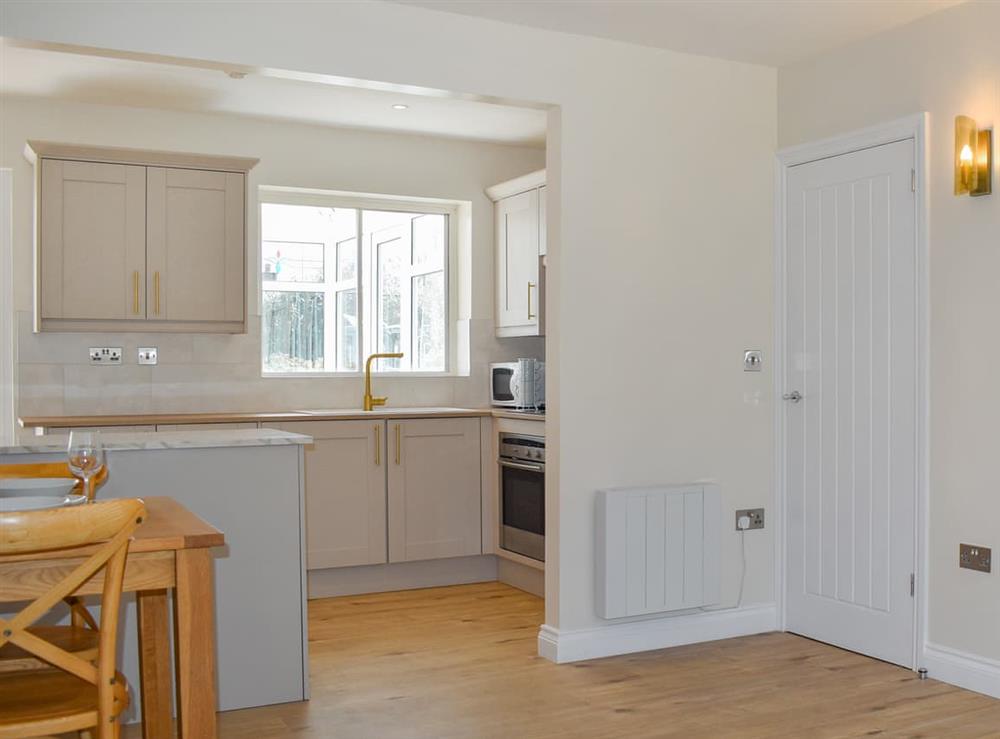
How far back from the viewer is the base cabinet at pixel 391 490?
5.17 meters

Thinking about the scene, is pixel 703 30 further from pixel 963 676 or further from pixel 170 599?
pixel 170 599

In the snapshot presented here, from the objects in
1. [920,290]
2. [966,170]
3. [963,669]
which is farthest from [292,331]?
[963,669]

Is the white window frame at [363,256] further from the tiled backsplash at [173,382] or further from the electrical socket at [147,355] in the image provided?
the electrical socket at [147,355]

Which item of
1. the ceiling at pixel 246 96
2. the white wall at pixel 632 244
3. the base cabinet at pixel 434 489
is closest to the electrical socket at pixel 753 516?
Result: the white wall at pixel 632 244

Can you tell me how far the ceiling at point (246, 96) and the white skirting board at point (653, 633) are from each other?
2.37 m

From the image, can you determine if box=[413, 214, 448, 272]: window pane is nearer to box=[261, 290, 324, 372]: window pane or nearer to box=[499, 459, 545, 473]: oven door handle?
box=[261, 290, 324, 372]: window pane

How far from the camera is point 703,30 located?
13.4 ft

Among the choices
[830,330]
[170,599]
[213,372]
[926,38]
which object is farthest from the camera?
[213,372]

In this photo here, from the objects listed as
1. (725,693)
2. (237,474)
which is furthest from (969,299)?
(237,474)

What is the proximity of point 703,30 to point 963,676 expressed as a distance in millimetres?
2628

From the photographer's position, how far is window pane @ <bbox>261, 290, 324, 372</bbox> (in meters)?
5.79

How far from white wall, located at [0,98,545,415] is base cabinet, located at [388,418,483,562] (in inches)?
24.5

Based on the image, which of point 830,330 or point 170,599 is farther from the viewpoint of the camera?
point 830,330

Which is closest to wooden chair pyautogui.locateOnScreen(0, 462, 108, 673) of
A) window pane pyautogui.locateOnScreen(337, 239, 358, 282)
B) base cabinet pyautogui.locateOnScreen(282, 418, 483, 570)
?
base cabinet pyautogui.locateOnScreen(282, 418, 483, 570)
